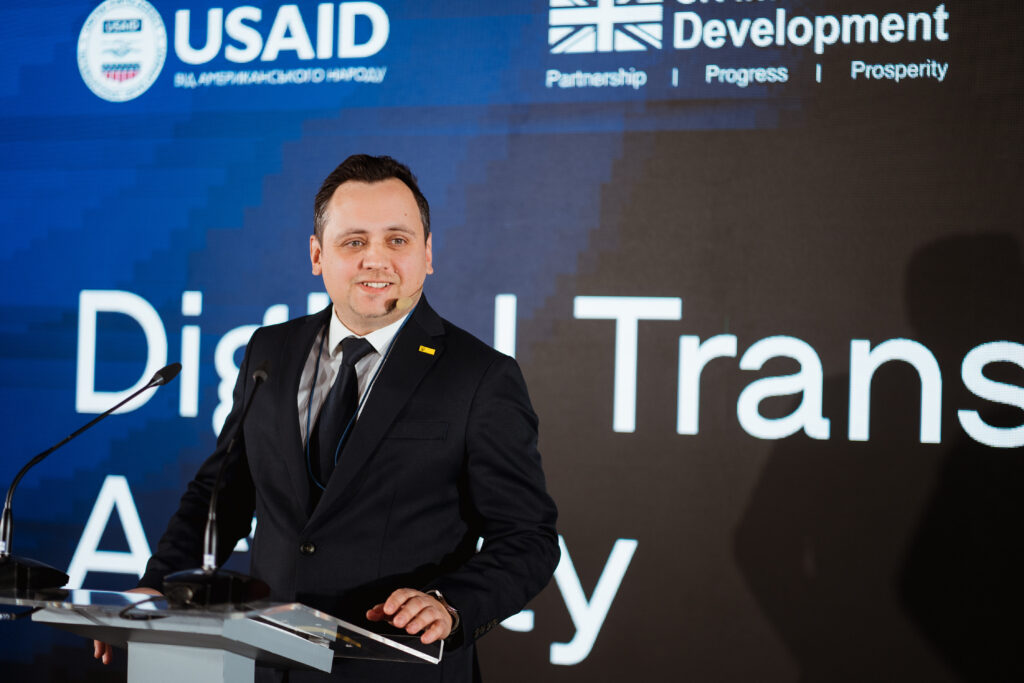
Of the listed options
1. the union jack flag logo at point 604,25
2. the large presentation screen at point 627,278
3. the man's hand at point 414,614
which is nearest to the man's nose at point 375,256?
the man's hand at point 414,614

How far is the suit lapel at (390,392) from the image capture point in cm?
172

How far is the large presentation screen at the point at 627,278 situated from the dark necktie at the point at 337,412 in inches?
54.1

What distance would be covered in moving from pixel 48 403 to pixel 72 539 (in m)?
0.53

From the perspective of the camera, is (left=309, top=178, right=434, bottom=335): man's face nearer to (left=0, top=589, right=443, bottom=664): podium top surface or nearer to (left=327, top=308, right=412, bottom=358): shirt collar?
(left=327, top=308, right=412, bottom=358): shirt collar

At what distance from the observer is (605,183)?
3.18 meters

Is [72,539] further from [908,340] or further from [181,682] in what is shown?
[908,340]

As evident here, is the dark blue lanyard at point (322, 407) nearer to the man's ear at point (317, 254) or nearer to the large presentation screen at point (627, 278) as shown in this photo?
the man's ear at point (317, 254)

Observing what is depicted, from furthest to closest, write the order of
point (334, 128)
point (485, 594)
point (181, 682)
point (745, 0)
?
point (334, 128) < point (745, 0) < point (485, 594) < point (181, 682)

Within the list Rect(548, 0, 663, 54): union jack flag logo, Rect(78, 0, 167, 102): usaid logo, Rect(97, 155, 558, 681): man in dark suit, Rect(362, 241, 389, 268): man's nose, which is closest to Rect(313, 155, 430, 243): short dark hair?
Rect(97, 155, 558, 681): man in dark suit

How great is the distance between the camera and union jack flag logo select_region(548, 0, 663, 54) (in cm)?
316

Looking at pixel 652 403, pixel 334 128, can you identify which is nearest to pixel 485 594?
pixel 652 403

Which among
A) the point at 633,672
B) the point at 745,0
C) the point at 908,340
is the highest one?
the point at 745,0

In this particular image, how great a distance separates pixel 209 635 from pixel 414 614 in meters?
0.36

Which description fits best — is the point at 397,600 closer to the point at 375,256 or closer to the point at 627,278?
the point at 375,256
